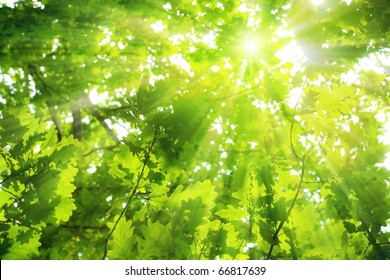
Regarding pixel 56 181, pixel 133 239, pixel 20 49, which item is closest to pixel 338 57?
pixel 133 239

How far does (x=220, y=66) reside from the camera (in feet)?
16.4

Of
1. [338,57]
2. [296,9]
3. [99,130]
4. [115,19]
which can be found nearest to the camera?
[338,57]

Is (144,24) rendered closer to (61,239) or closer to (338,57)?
(61,239)

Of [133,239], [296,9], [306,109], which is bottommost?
[133,239]

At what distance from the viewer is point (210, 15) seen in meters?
2.85

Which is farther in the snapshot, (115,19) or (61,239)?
(115,19)

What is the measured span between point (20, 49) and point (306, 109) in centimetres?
493

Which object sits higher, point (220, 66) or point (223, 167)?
point (220, 66)

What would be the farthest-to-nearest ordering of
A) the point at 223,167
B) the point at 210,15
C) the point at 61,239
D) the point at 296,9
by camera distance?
the point at 223,167
the point at 61,239
the point at 210,15
the point at 296,9

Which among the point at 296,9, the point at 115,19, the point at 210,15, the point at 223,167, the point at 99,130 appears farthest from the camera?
the point at 99,130

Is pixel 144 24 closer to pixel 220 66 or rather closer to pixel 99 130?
pixel 220 66

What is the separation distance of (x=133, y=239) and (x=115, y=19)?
470 centimetres
